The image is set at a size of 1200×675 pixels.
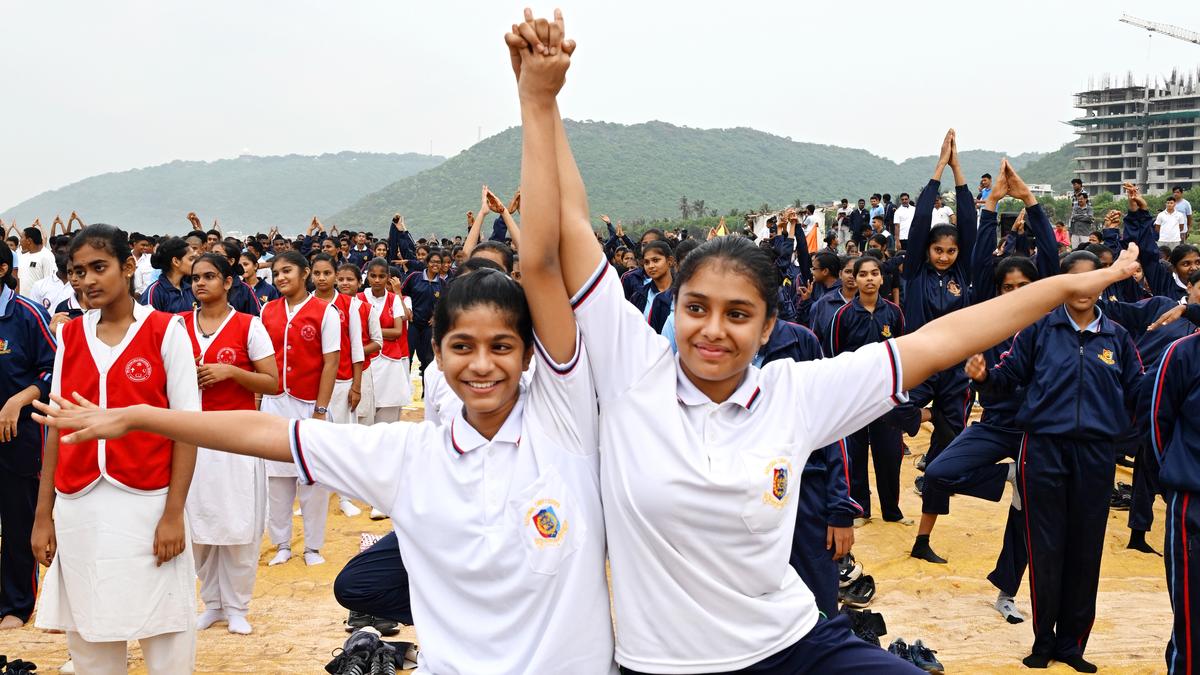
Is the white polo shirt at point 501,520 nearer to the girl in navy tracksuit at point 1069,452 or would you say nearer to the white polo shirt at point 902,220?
the girl in navy tracksuit at point 1069,452

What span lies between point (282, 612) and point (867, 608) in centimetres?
345

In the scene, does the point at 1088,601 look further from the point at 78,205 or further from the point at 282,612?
the point at 78,205

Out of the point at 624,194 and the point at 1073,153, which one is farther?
the point at 1073,153

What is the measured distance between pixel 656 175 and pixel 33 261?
88951 mm

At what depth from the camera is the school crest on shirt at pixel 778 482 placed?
78.6 inches

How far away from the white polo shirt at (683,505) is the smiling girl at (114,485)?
2.02m

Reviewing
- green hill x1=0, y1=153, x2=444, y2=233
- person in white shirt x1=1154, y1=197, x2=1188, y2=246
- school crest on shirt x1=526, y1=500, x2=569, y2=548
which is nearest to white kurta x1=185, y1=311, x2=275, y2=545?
school crest on shirt x1=526, y1=500, x2=569, y2=548

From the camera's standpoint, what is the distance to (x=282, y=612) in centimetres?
523

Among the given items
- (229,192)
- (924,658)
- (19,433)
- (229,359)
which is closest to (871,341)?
(924,658)

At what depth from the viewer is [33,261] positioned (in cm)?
1059

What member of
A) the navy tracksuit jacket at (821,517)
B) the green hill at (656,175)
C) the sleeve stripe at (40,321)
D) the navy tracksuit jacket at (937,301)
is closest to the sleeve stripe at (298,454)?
the navy tracksuit jacket at (821,517)

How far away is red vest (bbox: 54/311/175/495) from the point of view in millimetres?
3217

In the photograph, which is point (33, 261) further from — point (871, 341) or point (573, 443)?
point (573, 443)

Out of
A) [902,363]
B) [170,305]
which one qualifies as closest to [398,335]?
[170,305]
